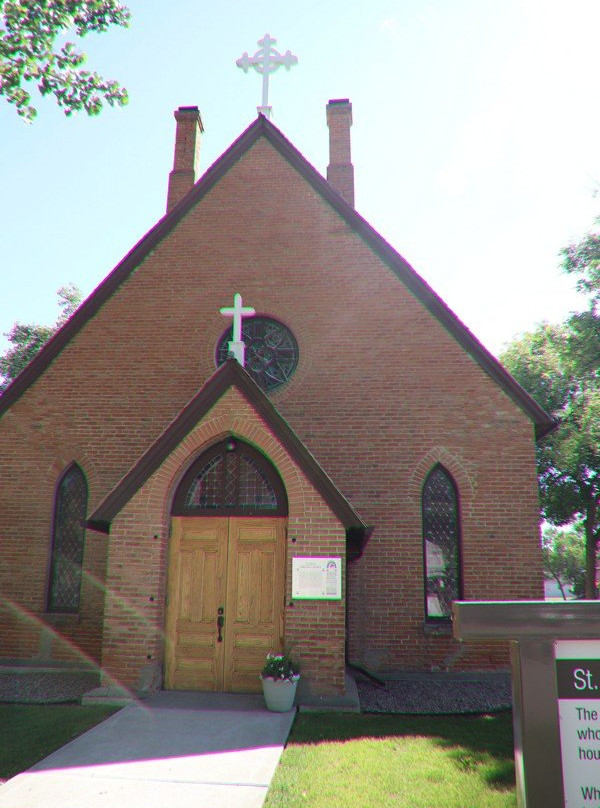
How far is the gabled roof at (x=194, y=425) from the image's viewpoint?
803 cm

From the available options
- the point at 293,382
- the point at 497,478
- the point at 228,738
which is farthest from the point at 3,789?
the point at 497,478

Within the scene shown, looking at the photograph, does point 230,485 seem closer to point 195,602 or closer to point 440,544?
point 195,602

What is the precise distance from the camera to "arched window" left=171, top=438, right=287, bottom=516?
848 cm

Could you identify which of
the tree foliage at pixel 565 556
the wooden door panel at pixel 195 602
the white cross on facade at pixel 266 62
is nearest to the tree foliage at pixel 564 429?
the white cross on facade at pixel 266 62

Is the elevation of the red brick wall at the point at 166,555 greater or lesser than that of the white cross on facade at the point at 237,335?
lesser

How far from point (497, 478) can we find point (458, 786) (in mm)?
5712

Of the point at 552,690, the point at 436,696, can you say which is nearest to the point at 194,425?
the point at 436,696

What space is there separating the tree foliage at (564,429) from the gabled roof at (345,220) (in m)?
11.1

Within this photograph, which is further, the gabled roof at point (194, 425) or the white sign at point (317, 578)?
the gabled roof at point (194, 425)

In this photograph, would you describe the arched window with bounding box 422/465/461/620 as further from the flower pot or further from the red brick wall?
the flower pot

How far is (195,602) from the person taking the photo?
8250 mm

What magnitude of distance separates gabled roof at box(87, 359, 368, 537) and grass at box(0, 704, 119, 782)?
2.36m

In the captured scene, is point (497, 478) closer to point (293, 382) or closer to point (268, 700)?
point (293, 382)

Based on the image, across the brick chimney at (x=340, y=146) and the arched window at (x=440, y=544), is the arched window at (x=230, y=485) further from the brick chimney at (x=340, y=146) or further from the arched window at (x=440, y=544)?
the brick chimney at (x=340, y=146)
